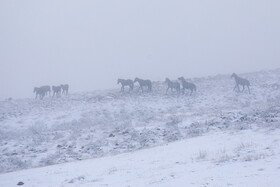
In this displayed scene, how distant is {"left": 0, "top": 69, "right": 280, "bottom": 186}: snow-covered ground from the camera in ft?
35.6

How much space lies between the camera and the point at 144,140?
19766mm

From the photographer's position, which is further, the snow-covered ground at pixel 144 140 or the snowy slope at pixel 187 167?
the snow-covered ground at pixel 144 140

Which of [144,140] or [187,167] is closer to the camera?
[187,167]

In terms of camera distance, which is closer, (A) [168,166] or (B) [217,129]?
(A) [168,166]

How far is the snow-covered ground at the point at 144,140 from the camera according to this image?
35.6ft

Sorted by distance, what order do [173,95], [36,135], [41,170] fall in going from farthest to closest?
[173,95]
[36,135]
[41,170]

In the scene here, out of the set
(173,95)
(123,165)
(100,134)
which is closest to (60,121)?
(100,134)

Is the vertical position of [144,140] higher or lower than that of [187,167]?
lower

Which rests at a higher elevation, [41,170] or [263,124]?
[263,124]

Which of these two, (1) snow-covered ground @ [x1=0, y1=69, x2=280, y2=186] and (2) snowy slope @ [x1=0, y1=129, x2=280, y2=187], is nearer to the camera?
(2) snowy slope @ [x1=0, y1=129, x2=280, y2=187]

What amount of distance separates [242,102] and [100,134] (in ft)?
56.1

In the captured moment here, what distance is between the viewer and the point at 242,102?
33438 millimetres

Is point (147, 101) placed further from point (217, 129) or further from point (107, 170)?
point (107, 170)

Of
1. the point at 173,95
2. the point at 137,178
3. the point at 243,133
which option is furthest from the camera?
the point at 173,95
